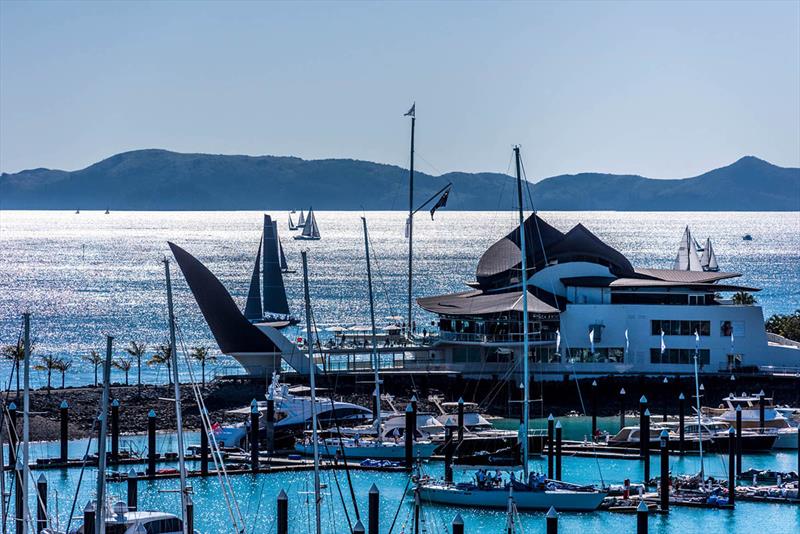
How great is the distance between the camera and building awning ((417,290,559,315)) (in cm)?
7731

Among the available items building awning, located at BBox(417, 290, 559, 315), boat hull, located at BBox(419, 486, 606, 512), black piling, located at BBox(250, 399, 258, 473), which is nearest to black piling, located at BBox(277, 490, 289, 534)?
boat hull, located at BBox(419, 486, 606, 512)

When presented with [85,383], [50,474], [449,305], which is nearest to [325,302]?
[85,383]

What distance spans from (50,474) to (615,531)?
2136cm

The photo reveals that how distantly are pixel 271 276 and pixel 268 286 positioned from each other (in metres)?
0.76

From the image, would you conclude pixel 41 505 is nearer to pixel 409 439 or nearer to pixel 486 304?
pixel 409 439

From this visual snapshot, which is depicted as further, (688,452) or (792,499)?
(688,452)

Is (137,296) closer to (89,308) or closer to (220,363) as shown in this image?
(89,308)

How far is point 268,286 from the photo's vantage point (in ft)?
361

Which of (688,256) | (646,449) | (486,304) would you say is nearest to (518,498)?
(646,449)

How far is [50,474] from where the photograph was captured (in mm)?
56438

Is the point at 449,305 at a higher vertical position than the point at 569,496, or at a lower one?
higher

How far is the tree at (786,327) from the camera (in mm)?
92250

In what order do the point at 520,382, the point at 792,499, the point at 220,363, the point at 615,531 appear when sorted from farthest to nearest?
the point at 220,363, the point at 520,382, the point at 792,499, the point at 615,531

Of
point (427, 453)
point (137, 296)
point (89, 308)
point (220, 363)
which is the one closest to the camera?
point (427, 453)
